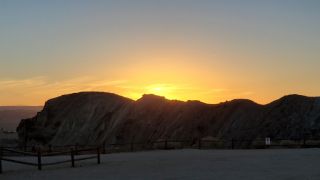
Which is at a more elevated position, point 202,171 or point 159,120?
point 159,120

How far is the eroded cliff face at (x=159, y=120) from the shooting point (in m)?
58.3

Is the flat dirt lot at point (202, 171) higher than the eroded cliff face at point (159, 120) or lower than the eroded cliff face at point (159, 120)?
lower

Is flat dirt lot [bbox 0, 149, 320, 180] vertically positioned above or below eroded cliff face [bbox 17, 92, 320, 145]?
below

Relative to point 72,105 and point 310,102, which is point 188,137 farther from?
point 72,105

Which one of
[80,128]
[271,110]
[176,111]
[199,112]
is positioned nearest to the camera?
[271,110]

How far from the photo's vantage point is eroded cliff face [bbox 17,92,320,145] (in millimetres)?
58328

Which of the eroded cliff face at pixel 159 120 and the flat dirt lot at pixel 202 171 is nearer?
the flat dirt lot at pixel 202 171

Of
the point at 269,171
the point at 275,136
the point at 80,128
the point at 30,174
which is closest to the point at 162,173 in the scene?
the point at 269,171

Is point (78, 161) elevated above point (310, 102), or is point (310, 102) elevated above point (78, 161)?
point (310, 102)

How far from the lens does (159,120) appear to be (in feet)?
258

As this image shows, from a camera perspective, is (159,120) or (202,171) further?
(159,120)

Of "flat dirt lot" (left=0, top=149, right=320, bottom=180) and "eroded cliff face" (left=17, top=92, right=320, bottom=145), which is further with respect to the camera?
"eroded cliff face" (left=17, top=92, right=320, bottom=145)

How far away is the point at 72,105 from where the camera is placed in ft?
340

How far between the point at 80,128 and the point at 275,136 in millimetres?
45787
